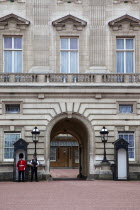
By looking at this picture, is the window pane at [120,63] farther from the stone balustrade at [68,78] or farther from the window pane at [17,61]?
the window pane at [17,61]

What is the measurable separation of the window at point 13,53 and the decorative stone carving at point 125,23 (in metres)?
6.02

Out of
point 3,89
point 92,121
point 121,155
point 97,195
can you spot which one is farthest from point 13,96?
point 97,195

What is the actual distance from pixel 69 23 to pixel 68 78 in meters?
3.58

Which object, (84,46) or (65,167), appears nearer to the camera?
(84,46)

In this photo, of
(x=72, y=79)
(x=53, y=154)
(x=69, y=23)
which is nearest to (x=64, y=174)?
(x=72, y=79)

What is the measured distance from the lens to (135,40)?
33000 mm

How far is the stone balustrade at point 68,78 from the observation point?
31906mm

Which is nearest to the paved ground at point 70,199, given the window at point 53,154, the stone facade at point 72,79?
the stone facade at point 72,79

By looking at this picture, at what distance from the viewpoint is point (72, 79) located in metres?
32.2

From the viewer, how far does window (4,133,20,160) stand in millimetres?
31797

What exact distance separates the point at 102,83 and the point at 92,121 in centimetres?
244

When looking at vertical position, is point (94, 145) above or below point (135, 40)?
below

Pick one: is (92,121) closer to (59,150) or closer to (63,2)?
→ (63,2)


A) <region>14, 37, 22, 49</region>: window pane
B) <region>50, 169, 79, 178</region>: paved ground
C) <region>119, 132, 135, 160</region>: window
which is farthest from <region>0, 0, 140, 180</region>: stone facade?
<region>50, 169, 79, 178</region>: paved ground
